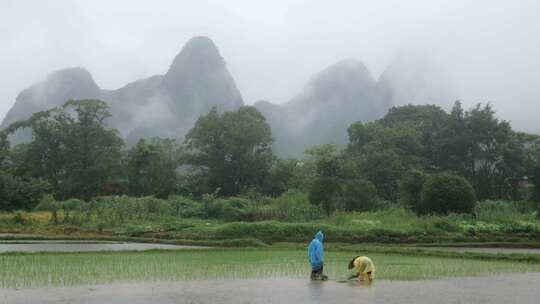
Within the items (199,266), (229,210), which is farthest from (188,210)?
(199,266)

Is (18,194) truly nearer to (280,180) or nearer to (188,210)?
(188,210)

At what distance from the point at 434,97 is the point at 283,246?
83.0m

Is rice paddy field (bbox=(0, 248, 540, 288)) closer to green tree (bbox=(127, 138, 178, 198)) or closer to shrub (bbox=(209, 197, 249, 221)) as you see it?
shrub (bbox=(209, 197, 249, 221))

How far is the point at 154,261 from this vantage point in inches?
714

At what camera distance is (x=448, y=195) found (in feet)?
97.8

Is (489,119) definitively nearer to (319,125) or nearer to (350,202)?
(350,202)

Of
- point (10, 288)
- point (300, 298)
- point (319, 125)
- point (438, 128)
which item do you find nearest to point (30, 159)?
point (438, 128)

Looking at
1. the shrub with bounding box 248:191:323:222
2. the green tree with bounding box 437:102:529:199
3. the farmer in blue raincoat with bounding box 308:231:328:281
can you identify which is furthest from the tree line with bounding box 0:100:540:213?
the farmer in blue raincoat with bounding box 308:231:328:281

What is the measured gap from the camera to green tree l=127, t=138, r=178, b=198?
2067 inches

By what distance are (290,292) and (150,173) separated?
42.2 m

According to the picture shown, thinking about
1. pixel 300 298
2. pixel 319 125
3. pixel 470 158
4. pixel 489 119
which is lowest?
pixel 300 298

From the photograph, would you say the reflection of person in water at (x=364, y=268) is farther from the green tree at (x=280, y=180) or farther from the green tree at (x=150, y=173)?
the green tree at (x=280, y=180)

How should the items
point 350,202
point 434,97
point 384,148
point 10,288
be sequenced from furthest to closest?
1. point 434,97
2. point 384,148
3. point 350,202
4. point 10,288

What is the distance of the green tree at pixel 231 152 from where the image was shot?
5538 cm
